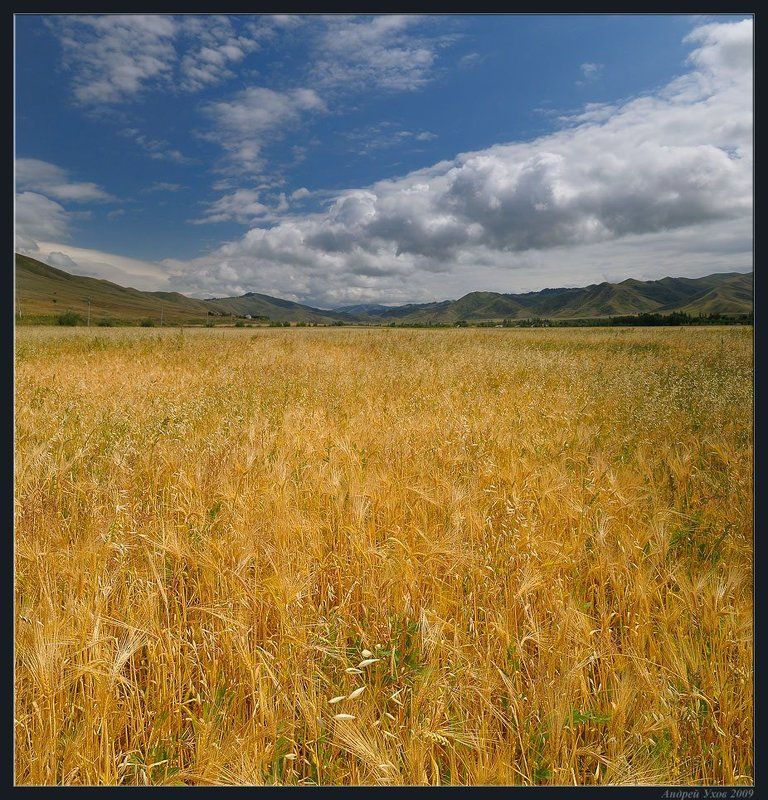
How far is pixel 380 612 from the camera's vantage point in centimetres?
195

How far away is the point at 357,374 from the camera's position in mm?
9289

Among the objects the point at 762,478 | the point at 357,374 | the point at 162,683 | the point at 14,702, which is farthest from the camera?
the point at 357,374

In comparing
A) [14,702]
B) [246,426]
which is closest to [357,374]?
[246,426]

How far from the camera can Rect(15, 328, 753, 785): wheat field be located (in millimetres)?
1405

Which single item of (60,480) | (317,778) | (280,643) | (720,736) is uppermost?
(60,480)

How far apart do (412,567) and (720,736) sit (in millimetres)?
1282

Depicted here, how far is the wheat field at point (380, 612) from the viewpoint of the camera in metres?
1.41

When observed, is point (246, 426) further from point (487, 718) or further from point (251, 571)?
point (487, 718)

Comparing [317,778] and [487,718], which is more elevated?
[487,718]

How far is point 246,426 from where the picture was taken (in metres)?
4.77

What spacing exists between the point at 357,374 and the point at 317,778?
8.16 metres

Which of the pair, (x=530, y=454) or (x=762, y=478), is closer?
(x=762, y=478)

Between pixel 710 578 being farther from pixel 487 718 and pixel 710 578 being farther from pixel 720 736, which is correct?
pixel 487 718

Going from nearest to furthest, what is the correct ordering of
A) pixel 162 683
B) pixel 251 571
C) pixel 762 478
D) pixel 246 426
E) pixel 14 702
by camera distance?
pixel 14 702 → pixel 162 683 → pixel 762 478 → pixel 251 571 → pixel 246 426
